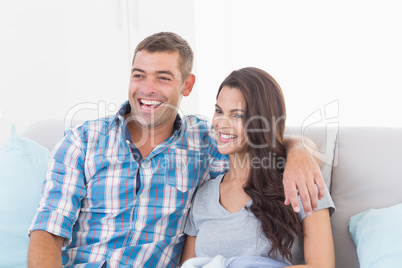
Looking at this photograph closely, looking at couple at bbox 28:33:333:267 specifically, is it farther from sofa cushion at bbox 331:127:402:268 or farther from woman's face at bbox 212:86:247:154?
sofa cushion at bbox 331:127:402:268

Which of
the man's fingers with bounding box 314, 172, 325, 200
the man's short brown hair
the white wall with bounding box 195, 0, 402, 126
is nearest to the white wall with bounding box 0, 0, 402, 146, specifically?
the white wall with bounding box 195, 0, 402, 126

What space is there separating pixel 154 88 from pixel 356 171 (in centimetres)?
78

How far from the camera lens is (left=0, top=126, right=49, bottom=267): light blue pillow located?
138 centimetres

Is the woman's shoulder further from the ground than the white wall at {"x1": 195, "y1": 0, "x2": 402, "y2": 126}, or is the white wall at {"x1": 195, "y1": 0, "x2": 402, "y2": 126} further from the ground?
the white wall at {"x1": 195, "y1": 0, "x2": 402, "y2": 126}

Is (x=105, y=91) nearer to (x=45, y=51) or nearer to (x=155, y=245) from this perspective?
(x=45, y=51)

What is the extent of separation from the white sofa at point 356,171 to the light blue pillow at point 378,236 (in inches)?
2.3

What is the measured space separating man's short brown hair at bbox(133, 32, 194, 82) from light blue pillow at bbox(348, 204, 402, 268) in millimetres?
829

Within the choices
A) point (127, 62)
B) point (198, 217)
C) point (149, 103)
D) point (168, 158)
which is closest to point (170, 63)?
point (149, 103)

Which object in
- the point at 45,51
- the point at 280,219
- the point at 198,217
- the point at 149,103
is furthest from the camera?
the point at 45,51

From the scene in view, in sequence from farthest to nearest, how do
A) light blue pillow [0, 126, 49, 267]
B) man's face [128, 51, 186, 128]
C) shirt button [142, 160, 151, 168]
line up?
man's face [128, 51, 186, 128] < shirt button [142, 160, 151, 168] < light blue pillow [0, 126, 49, 267]

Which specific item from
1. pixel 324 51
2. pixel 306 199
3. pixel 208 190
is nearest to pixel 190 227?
pixel 208 190

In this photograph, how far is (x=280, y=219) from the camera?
130 centimetres

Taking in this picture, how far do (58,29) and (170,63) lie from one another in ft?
6.07

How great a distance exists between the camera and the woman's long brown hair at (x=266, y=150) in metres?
1.29
